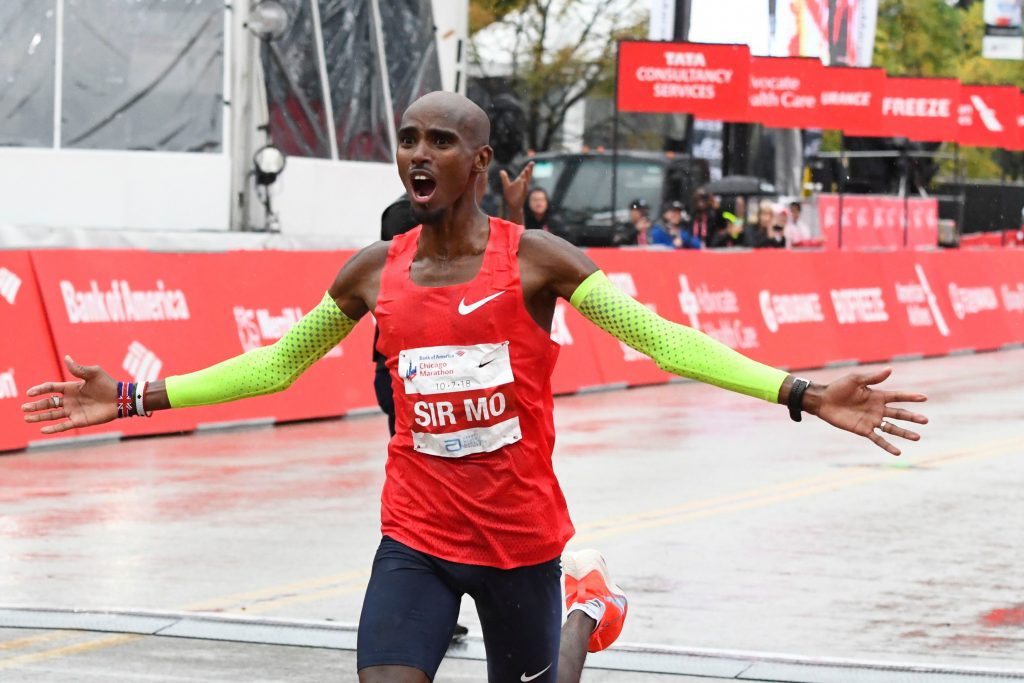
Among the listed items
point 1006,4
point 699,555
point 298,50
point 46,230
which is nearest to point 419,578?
point 699,555

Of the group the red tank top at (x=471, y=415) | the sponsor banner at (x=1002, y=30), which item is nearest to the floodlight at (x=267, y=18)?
the red tank top at (x=471, y=415)

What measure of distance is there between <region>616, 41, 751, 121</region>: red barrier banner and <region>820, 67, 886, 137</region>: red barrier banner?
5.42 metres

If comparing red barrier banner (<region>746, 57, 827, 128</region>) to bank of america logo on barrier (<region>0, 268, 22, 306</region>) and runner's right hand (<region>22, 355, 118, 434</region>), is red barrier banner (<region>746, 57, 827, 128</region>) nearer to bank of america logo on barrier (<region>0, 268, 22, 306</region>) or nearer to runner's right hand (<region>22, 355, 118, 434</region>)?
bank of america logo on barrier (<region>0, 268, 22, 306</region>)

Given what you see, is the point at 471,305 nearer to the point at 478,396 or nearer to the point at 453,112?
the point at 478,396

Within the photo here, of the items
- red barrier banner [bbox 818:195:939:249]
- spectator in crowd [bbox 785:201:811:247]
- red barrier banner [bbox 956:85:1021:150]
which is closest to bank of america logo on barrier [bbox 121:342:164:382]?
spectator in crowd [bbox 785:201:811:247]

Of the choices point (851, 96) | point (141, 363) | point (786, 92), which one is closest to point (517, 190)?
point (141, 363)

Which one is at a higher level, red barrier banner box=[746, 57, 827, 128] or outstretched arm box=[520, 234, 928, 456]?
outstretched arm box=[520, 234, 928, 456]

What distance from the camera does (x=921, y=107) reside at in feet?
103

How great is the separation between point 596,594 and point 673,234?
18070 millimetres

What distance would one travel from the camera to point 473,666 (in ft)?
24.1

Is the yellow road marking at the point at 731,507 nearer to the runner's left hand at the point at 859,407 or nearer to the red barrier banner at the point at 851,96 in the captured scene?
the runner's left hand at the point at 859,407

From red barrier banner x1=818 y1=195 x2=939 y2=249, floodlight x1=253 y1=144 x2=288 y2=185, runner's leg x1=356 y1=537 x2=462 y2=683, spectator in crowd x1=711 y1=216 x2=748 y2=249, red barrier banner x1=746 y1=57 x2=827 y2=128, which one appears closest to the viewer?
→ runner's leg x1=356 y1=537 x2=462 y2=683

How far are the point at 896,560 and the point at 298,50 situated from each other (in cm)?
1420

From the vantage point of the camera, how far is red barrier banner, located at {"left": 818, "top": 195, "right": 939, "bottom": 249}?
39.7 metres
